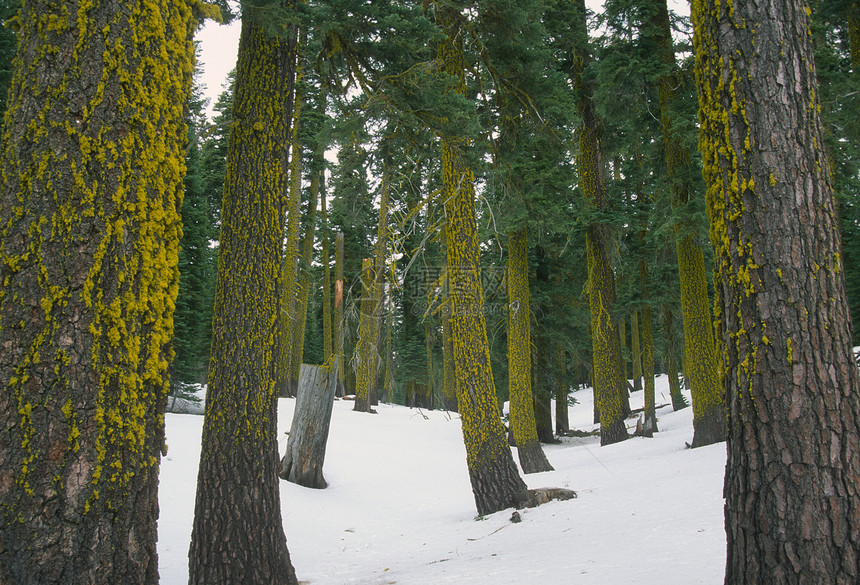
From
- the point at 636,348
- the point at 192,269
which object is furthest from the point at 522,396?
the point at 636,348

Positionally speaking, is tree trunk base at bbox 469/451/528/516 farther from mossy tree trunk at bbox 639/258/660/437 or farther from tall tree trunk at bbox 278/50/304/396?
tall tree trunk at bbox 278/50/304/396

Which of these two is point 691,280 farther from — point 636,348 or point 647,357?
point 636,348

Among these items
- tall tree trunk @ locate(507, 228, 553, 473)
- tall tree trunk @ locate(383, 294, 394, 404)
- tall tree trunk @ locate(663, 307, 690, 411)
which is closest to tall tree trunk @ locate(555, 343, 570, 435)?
tall tree trunk @ locate(663, 307, 690, 411)

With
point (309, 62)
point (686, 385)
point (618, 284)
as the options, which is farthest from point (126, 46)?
point (686, 385)

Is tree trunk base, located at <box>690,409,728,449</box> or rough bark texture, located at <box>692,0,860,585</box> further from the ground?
rough bark texture, located at <box>692,0,860,585</box>

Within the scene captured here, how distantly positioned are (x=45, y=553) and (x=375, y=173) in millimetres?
5834

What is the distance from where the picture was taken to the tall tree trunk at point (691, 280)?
996cm

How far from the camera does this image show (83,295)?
2.13 metres

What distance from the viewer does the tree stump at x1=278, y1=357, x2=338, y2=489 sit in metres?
8.83

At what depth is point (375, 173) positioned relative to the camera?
7.18 metres

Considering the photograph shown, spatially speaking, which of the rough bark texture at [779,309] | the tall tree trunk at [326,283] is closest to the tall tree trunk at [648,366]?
the tall tree trunk at [326,283]

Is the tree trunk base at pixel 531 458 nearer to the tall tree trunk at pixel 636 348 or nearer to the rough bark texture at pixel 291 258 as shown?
the rough bark texture at pixel 291 258

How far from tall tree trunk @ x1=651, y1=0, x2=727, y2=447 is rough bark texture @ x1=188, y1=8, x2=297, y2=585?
7755 mm

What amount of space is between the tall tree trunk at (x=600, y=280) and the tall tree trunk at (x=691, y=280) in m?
1.97
